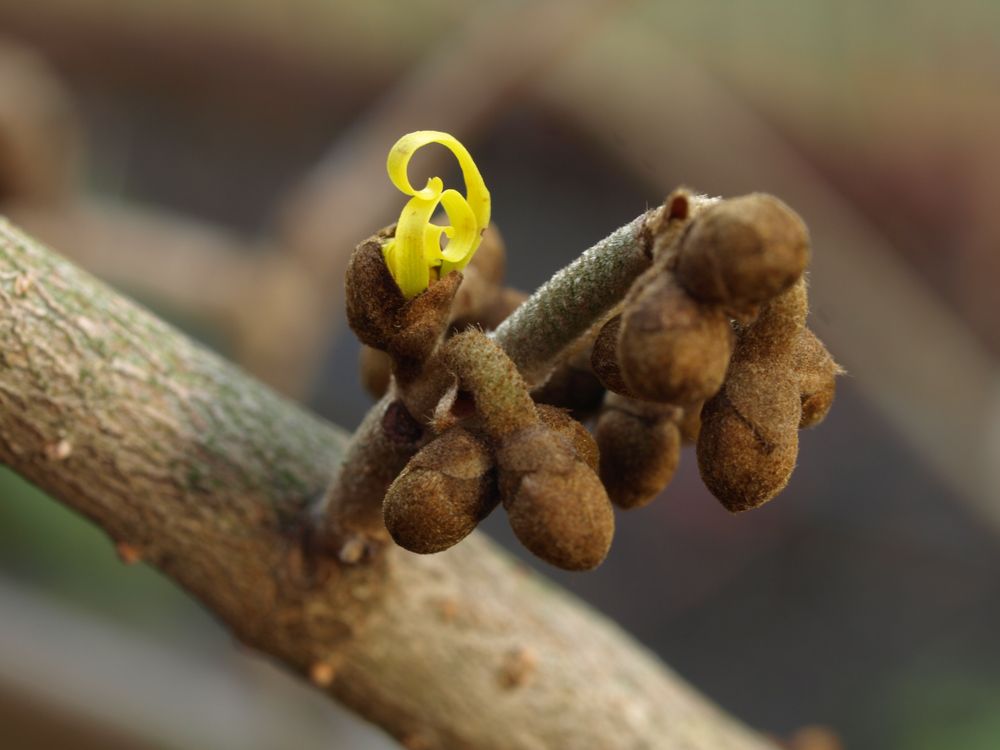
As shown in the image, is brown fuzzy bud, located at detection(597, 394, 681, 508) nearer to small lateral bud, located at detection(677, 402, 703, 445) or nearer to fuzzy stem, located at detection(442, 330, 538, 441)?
small lateral bud, located at detection(677, 402, 703, 445)

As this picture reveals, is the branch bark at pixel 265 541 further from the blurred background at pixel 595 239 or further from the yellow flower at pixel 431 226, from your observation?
the blurred background at pixel 595 239

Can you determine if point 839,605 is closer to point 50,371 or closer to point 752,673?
point 752,673

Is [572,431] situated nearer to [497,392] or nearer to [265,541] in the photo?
[497,392]

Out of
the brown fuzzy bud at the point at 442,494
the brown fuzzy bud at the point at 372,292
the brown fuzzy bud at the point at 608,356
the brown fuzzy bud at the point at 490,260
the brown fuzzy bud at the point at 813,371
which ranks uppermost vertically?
the brown fuzzy bud at the point at 490,260

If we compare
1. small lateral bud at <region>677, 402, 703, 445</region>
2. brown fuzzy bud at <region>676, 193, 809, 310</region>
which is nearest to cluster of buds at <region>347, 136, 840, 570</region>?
brown fuzzy bud at <region>676, 193, 809, 310</region>

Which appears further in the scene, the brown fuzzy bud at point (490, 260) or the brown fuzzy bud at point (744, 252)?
the brown fuzzy bud at point (490, 260)

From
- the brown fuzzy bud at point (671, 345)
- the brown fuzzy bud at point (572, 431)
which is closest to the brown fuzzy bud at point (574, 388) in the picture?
the brown fuzzy bud at point (572, 431)
